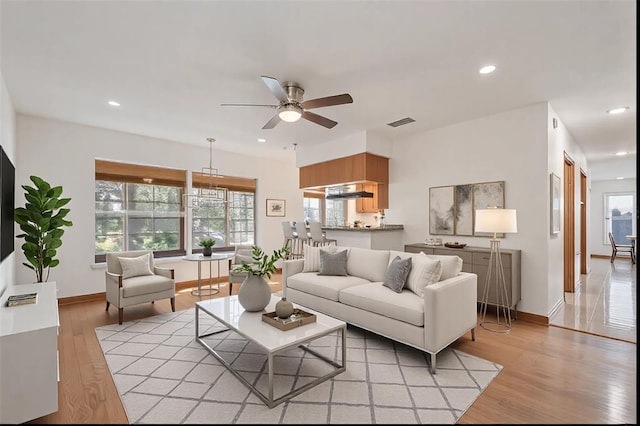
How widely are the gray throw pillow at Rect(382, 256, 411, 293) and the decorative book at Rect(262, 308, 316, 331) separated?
99 cm

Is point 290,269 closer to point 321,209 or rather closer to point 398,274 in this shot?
point 398,274

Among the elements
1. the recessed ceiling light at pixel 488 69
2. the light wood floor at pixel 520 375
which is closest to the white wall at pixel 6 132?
the light wood floor at pixel 520 375

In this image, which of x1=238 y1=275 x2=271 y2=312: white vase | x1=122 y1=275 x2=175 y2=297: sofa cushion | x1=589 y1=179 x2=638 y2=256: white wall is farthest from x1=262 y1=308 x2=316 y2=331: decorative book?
x1=589 y1=179 x2=638 y2=256: white wall

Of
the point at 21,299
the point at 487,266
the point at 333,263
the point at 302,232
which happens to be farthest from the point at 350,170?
the point at 21,299

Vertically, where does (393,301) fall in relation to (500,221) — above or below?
below

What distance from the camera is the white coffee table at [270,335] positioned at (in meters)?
2.06

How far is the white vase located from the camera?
9.12ft

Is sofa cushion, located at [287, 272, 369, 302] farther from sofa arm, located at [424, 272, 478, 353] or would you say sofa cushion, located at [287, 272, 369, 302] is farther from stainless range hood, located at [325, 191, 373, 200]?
stainless range hood, located at [325, 191, 373, 200]

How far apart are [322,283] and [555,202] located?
311 centimetres

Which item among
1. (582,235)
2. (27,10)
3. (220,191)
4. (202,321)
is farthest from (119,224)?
(582,235)

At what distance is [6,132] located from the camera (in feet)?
10.9

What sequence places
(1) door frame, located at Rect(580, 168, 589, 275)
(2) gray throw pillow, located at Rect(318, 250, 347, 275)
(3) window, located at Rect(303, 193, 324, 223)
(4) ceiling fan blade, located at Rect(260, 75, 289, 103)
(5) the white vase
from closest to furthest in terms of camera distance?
1. (4) ceiling fan blade, located at Rect(260, 75, 289, 103)
2. (5) the white vase
3. (2) gray throw pillow, located at Rect(318, 250, 347, 275)
4. (1) door frame, located at Rect(580, 168, 589, 275)
5. (3) window, located at Rect(303, 193, 324, 223)

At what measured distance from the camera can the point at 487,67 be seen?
111 inches

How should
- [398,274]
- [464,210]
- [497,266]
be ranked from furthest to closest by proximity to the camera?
1. [464,210]
2. [497,266]
3. [398,274]
